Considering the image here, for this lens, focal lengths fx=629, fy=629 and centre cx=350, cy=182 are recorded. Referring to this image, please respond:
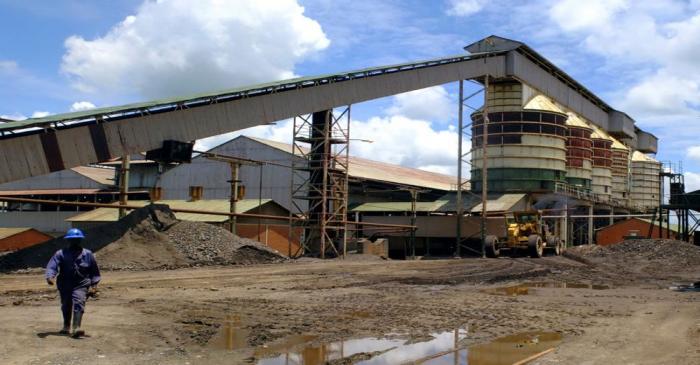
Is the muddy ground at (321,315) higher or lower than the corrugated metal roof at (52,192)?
lower

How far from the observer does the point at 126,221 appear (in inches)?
940

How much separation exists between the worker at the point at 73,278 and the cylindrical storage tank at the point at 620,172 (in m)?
60.2

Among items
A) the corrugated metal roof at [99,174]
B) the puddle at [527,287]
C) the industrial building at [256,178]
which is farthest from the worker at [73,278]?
the corrugated metal roof at [99,174]

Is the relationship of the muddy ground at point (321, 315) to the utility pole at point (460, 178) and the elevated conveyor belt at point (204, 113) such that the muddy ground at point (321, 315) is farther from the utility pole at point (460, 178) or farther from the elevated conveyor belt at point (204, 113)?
the utility pole at point (460, 178)

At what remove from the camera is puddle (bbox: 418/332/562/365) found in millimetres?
8141

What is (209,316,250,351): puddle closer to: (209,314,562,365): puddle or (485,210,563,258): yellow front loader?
(209,314,562,365): puddle

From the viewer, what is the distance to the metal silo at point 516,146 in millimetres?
45812

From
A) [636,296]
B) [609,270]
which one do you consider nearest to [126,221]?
[636,296]

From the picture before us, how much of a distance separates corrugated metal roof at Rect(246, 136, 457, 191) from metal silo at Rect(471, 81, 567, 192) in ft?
23.4

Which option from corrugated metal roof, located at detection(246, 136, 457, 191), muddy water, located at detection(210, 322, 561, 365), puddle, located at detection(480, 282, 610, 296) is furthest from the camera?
corrugated metal roof, located at detection(246, 136, 457, 191)

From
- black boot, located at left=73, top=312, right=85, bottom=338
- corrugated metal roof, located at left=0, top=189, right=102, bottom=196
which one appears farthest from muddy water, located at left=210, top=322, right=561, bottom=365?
corrugated metal roof, located at left=0, top=189, right=102, bottom=196

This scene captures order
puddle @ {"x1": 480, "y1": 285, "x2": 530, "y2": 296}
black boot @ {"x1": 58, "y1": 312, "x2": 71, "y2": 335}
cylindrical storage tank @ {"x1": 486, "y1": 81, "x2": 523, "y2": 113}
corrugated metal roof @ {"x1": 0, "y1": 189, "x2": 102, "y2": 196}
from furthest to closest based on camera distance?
corrugated metal roof @ {"x1": 0, "y1": 189, "x2": 102, "y2": 196}, cylindrical storage tank @ {"x1": 486, "y1": 81, "x2": 523, "y2": 113}, puddle @ {"x1": 480, "y1": 285, "x2": 530, "y2": 296}, black boot @ {"x1": 58, "y1": 312, "x2": 71, "y2": 335}

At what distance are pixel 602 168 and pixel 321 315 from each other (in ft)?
166

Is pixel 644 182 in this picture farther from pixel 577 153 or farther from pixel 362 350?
pixel 362 350
